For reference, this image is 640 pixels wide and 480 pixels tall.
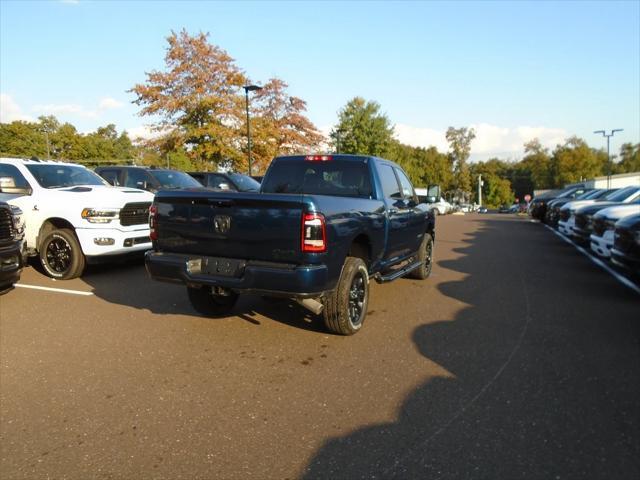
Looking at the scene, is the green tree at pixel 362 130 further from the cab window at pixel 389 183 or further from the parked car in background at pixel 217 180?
the cab window at pixel 389 183

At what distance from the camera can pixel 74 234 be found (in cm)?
774

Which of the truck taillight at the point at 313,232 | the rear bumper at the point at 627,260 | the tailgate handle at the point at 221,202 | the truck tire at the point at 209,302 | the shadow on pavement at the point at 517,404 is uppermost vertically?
the tailgate handle at the point at 221,202

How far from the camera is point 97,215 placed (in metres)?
7.65

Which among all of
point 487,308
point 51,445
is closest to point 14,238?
point 51,445

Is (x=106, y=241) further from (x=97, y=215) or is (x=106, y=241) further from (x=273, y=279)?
(x=273, y=279)

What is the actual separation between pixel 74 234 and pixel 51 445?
17.8 ft

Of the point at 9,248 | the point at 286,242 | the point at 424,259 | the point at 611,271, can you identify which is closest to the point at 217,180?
the point at 424,259

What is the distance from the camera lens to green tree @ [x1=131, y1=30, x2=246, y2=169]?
3000 cm

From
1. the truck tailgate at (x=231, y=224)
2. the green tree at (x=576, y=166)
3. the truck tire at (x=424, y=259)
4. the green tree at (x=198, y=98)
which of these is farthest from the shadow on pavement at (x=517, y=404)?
the green tree at (x=576, y=166)

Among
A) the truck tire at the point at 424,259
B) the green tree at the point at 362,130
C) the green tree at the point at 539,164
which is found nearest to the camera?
the truck tire at the point at 424,259

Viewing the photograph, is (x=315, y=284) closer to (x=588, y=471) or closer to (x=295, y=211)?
(x=295, y=211)

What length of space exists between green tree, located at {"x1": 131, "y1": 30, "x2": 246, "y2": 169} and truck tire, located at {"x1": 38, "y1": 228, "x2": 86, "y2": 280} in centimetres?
2275

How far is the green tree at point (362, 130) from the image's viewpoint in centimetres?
4534

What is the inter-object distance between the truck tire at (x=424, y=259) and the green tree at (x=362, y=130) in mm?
37410
